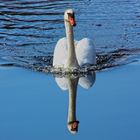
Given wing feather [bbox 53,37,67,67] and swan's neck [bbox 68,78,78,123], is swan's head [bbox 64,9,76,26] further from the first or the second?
swan's neck [bbox 68,78,78,123]

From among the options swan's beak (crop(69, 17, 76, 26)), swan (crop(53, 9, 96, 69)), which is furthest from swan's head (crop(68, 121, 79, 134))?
swan's beak (crop(69, 17, 76, 26))

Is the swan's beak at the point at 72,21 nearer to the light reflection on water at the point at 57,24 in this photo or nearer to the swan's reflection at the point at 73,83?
the swan's reflection at the point at 73,83

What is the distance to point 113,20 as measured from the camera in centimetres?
2002

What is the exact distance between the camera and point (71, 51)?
45.7 feet

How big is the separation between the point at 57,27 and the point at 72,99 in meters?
7.15

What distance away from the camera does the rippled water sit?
1656cm

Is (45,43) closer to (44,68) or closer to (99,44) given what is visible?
(99,44)

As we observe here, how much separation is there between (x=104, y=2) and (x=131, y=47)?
5876mm

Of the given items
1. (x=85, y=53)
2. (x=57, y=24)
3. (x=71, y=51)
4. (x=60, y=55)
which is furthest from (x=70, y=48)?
(x=57, y=24)

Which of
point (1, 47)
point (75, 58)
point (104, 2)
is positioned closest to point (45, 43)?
point (1, 47)

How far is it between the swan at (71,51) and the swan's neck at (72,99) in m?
0.50

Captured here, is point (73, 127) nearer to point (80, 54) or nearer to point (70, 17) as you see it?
point (70, 17)

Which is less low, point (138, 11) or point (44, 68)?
point (138, 11)

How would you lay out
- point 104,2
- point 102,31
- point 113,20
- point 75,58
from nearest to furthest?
point 75,58
point 102,31
point 113,20
point 104,2
